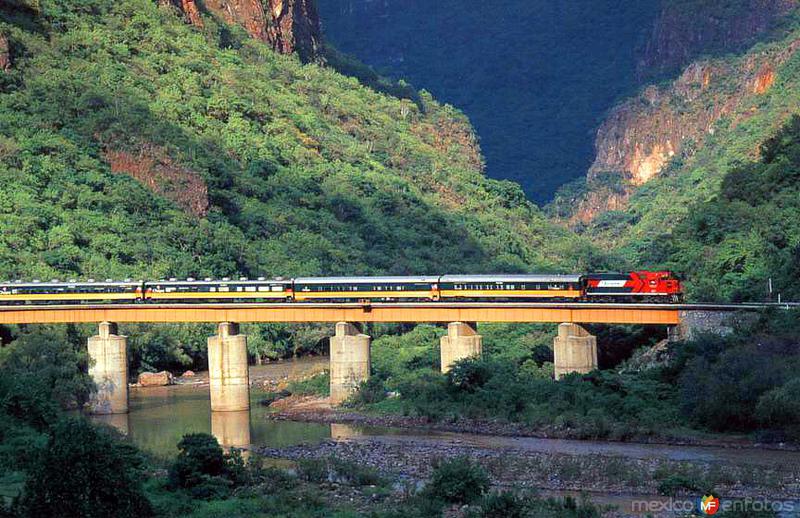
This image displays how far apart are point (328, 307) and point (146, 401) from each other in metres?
13.6

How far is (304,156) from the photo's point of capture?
17188 centimetres

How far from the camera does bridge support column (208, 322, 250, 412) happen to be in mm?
91500

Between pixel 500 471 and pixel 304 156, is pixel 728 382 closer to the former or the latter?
pixel 500 471

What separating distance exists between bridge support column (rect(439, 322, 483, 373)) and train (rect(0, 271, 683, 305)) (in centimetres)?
182

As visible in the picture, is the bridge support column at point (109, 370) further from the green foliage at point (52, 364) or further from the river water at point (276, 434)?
the river water at point (276, 434)

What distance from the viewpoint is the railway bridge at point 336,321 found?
86.3 metres

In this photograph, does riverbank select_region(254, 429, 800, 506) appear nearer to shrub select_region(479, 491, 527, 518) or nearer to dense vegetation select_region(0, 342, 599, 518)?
dense vegetation select_region(0, 342, 599, 518)

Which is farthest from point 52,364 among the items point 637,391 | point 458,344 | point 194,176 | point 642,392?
point 194,176

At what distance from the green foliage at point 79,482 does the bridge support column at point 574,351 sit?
3779 centimetres

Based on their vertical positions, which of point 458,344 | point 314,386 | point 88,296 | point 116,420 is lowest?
point 116,420

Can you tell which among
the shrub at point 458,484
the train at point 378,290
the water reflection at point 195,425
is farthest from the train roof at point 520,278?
the shrub at point 458,484

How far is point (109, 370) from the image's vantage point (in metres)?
93.9

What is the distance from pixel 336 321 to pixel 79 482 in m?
43.1

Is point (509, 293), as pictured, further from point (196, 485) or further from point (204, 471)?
point (196, 485)
